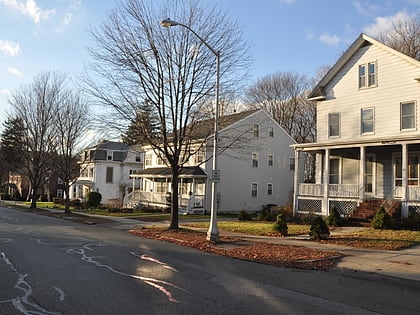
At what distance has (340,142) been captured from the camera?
76.4ft

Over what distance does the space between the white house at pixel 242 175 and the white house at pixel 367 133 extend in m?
9.27

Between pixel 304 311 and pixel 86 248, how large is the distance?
8882 millimetres

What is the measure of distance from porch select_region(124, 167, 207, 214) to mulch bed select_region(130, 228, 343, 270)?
14577 millimetres

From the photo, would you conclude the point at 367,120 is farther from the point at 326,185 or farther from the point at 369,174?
the point at 326,185

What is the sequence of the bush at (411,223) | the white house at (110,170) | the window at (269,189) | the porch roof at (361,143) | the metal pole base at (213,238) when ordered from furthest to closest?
the white house at (110,170) < the window at (269,189) < the porch roof at (361,143) < the bush at (411,223) < the metal pole base at (213,238)

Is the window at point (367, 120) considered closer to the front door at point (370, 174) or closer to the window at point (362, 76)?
the window at point (362, 76)

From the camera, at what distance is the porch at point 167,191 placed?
3412 cm

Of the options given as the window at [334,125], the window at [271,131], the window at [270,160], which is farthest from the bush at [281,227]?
the window at [271,131]

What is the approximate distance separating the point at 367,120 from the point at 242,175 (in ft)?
51.1

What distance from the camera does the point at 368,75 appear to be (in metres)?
23.5

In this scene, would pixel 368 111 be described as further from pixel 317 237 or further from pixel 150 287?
pixel 150 287

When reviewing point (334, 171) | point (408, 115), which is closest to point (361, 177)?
point (334, 171)

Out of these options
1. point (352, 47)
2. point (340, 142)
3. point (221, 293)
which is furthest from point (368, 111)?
point (221, 293)

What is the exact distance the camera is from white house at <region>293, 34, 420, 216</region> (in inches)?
841
